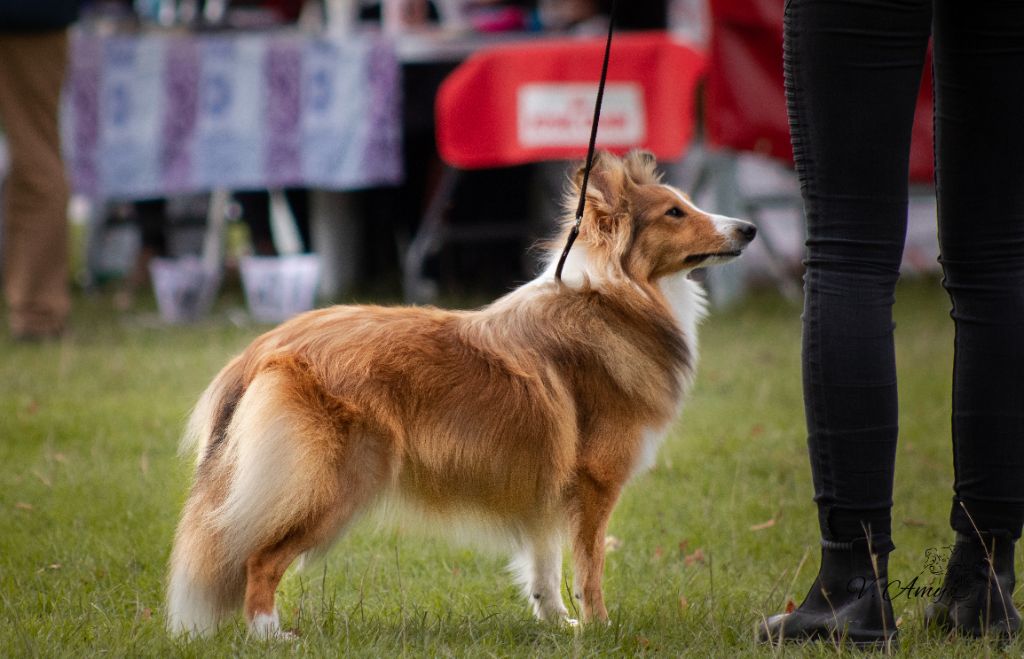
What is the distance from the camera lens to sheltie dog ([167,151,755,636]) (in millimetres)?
2527

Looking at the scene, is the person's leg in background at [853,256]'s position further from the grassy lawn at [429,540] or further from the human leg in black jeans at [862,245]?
the grassy lawn at [429,540]

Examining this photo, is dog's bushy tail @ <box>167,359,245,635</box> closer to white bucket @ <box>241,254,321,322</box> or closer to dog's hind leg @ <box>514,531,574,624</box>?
dog's hind leg @ <box>514,531,574,624</box>

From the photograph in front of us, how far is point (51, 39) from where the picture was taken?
6.13 m

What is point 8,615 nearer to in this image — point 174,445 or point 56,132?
point 174,445

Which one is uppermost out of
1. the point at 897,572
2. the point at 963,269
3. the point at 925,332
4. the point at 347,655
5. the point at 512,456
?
the point at 963,269

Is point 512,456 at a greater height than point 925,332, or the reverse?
point 512,456

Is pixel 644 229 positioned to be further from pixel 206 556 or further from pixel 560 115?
pixel 560 115

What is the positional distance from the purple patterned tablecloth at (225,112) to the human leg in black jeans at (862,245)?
16.9ft

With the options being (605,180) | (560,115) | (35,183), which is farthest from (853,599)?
(35,183)

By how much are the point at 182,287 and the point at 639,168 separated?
4.37 m

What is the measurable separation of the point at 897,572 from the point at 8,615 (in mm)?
2277

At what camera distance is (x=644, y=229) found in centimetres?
317

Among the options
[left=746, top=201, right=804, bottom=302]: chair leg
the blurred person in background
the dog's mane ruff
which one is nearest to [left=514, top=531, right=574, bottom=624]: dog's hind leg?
the dog's mane ruff

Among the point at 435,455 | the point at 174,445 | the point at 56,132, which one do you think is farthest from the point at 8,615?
the point at 56,132
